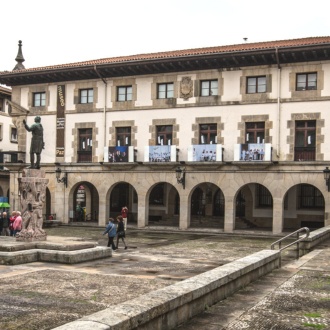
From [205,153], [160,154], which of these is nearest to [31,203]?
[160,154]

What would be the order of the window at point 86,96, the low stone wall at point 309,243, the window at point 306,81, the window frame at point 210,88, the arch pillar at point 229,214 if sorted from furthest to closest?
the window at point 86,96 < the window frame at point 210,88 < the arch pillar at point 229,214 < the window at point 306,81 < the low stone wall at point 309,243

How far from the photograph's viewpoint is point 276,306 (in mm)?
8266

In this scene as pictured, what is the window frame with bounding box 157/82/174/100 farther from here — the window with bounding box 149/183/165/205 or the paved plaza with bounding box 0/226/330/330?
the paved plaza with bounding box 0/226/330/330

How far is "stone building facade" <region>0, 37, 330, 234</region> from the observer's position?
2673 centimetres

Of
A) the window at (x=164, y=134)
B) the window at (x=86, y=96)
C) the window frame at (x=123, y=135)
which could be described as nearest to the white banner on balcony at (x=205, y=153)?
the window at (x=164, y=134)

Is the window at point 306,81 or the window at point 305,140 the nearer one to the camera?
the window at point 305,140

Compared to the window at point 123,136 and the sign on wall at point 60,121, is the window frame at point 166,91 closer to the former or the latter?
the window at point 123,136

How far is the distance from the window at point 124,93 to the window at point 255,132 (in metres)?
7.37

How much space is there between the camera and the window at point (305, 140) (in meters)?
26.5

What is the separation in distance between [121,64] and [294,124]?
10270 millimetres

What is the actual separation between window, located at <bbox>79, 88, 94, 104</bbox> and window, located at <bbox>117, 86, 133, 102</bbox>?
6.08ft

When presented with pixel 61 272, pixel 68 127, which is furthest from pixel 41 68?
pixel 61 272

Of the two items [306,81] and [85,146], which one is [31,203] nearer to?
[85,146]

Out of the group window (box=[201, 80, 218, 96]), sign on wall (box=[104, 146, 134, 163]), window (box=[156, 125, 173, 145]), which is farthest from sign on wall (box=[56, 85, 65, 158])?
window (box=[201, 80, 218, 96])
